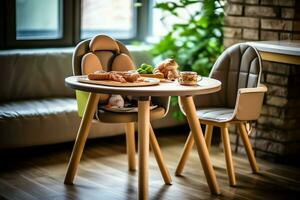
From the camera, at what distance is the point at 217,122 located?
3859 millimetres

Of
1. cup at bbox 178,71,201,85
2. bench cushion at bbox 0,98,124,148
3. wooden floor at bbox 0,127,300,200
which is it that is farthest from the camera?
bench cushion at bbox 0,98,124,148

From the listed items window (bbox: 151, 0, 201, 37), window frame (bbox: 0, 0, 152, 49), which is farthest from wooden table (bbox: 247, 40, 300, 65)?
window frame (bbox: 0, 0, 152, 49)

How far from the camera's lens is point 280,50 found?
13.0ft

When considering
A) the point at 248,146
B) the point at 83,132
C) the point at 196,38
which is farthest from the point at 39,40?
the point at 248,146

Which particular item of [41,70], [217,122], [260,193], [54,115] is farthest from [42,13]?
[260,193]

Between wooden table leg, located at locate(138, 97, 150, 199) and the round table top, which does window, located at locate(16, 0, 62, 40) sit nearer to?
the round table top

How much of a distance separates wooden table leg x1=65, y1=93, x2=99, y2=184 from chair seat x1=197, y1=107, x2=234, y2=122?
66cm

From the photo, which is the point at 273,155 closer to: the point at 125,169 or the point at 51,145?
the point at 125,169

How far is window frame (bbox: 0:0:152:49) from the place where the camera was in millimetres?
4957

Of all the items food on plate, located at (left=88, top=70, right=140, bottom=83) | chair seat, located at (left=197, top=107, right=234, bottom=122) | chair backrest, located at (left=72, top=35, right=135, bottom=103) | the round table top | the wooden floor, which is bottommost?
the wooden floor

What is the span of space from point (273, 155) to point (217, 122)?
85 cm

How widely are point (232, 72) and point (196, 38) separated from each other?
92cm

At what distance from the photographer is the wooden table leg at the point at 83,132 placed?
373 cm

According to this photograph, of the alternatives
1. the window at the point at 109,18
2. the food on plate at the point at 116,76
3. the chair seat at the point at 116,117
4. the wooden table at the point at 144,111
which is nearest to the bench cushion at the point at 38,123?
the wooden table at the point at 144,111
